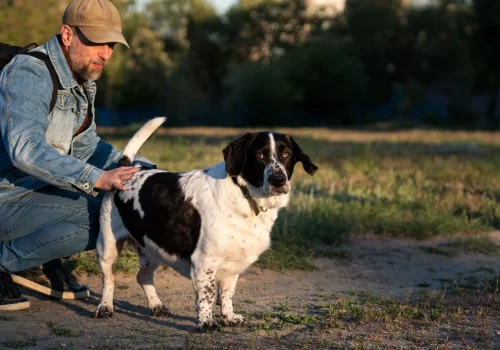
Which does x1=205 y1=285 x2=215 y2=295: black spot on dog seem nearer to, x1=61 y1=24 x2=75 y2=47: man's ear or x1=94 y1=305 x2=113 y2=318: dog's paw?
x1=94 y1=305 x2=113 y2=318: dog's paw

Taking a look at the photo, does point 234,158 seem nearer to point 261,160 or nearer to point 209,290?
point 261,160

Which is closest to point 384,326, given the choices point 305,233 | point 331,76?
point 305,233

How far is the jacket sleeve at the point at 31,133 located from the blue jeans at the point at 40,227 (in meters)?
0.39

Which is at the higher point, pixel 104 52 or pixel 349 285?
pixel 104 52

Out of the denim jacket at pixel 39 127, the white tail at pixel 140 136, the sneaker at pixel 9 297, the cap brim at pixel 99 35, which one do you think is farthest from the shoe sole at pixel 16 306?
the cap brim at pixel 99 35

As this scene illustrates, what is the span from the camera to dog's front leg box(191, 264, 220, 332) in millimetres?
4746

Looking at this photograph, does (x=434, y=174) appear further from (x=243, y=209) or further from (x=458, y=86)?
(x=458, y=86)

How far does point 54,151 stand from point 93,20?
948mm

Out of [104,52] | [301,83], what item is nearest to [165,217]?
[104,52]

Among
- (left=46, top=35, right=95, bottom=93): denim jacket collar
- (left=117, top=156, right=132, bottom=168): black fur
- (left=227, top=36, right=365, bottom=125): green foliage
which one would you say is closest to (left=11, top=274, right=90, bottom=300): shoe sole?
(left=117, top=156, right=132, bottom=168): black fur

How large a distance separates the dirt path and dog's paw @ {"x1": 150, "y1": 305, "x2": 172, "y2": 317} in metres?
0.07

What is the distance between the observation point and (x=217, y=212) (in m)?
4.74

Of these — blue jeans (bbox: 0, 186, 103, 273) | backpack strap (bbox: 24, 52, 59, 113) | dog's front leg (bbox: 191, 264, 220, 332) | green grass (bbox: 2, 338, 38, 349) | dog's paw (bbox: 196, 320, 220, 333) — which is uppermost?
backpack strap (bbox: 24, 52, 59, 113)

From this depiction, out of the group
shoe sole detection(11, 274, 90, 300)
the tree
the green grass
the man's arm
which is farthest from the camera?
the tree
